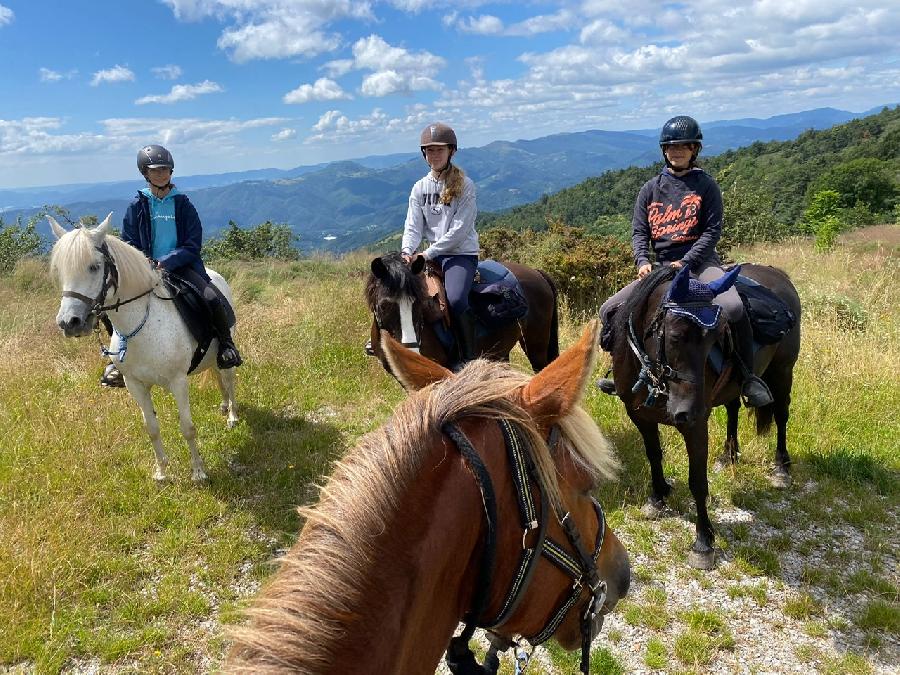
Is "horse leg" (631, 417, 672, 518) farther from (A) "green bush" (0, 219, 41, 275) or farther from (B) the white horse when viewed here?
(A) "green bush" (0, 219, 41, 275)

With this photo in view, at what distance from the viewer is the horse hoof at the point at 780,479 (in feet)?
14.4

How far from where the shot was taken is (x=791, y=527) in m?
3.97

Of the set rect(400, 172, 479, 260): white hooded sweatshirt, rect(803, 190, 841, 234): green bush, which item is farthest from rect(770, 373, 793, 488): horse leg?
rect(803, 190, 841, 234): green bush

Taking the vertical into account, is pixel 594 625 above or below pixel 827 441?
above

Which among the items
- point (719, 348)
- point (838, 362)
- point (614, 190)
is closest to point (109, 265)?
point (719, 348)

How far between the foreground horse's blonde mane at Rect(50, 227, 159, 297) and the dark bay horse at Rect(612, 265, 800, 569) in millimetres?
3856

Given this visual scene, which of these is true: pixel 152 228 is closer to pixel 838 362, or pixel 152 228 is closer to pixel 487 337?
pixel 487 337

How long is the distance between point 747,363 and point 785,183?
46.7 m

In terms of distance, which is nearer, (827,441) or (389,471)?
(389,471)

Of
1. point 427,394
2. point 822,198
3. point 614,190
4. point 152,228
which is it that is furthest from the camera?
point 614,190

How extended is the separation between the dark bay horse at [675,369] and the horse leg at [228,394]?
13.7ft

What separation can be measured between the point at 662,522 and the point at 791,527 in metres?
0.95

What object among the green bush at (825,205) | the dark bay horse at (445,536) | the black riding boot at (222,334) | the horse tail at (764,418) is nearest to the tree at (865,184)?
the green bush at (825,205)

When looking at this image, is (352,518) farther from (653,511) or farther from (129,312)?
(129,312)
